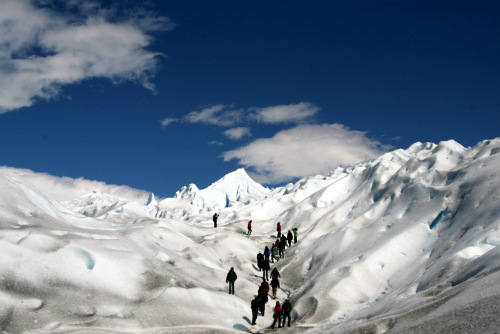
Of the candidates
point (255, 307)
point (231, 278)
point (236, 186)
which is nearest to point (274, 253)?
point (231, 278)

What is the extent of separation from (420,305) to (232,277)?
1121 cm

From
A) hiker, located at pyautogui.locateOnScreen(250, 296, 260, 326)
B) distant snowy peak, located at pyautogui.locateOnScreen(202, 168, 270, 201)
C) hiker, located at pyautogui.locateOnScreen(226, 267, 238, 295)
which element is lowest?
hiker, located at pyautogui.locateOnScreen(250, 296, 260, 326)

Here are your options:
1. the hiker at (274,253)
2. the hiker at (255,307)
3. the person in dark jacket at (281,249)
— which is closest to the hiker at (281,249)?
the person in dark jacket at (281,249)

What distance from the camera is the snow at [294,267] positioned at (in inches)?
677

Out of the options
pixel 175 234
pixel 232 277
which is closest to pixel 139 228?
pixel 175 234

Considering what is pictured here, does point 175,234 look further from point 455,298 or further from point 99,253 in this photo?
point 455,298

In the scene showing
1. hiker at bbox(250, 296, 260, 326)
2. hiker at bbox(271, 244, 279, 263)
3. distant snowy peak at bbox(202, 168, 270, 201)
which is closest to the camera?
hiker at bbox(250, 296, 260, 326)

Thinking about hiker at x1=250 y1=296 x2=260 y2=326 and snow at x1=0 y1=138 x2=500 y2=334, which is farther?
hiker at x1=250 y1=296 x2=260 y2=326

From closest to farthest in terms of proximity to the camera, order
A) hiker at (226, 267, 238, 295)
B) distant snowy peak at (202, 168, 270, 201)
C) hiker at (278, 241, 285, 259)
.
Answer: hiker at (226, 267, 238, 295), hiker at (278, 241, 285, 259), distant snowy peak at (202, 168, 270, 201)

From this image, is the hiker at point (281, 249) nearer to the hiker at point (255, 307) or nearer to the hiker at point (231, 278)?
the hiker at point (231, 278)

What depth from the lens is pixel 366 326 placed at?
1514cm

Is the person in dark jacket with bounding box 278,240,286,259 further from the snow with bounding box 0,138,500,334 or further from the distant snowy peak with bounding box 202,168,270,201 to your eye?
the distant snowy peak with bounding box 202,168,270,201

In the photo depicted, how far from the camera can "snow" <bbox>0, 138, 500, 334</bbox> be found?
56.4 ft

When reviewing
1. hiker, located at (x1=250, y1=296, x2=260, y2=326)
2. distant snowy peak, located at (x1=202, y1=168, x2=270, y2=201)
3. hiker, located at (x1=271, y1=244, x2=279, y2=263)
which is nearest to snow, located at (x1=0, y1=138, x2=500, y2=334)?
hiker, located at (x1=250, y1=296, x2=260, y2=326)
